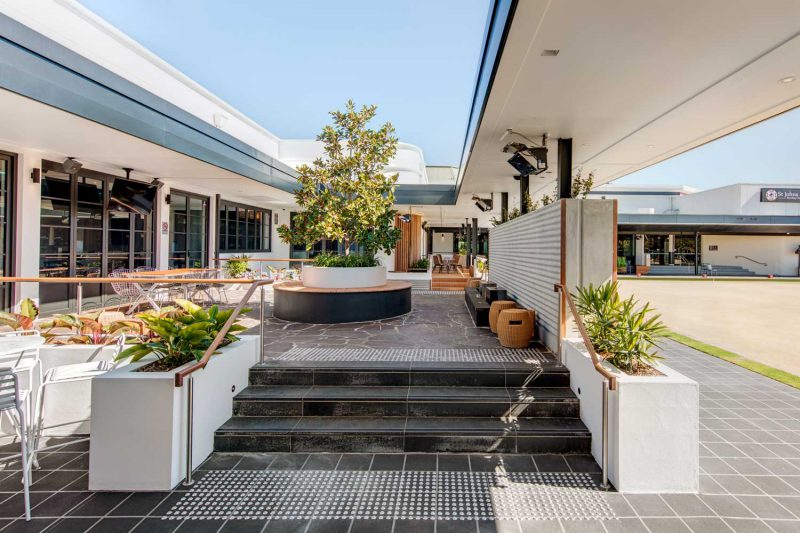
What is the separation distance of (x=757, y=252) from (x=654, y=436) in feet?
104

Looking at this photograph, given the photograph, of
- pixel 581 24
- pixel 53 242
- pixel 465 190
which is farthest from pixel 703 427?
pixel 53 242

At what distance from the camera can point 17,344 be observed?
12.5 feet

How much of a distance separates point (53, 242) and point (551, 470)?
29.7ft

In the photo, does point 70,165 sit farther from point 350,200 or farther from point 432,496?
point 432,496

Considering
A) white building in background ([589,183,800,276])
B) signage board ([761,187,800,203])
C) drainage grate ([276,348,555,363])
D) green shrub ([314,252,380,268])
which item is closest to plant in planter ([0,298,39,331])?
drainage grate ([276,348,555,363])

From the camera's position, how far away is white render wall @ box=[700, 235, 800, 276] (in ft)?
86.1

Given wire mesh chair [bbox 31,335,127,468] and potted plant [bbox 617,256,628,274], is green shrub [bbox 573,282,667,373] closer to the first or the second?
wire mesh chair [bbox 31,335,127,468]

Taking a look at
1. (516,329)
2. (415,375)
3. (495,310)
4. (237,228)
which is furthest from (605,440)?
(237,228)

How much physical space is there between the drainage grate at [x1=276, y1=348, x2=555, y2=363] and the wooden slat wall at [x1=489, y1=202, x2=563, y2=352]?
0.35m

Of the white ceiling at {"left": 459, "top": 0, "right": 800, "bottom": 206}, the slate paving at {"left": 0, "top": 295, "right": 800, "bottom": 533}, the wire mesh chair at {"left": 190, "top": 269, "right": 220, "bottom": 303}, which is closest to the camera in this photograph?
the slate paving at {"left": 0, "top": 295, "right": 800, "bottom": 533}

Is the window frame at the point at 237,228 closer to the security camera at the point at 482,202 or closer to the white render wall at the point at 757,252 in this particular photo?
the security camera at the point at 482,202

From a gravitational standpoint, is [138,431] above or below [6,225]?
below

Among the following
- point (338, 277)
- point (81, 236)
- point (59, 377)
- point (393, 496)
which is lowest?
point (393, 496)

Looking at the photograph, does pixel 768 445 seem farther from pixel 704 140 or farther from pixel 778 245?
pixel 778 245
